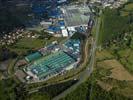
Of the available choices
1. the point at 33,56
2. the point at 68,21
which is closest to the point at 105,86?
the point at 33,56

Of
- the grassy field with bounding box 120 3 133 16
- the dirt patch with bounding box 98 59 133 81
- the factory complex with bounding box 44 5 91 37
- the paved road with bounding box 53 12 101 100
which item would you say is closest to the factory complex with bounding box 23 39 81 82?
the paved road with bounding box 53 12 101 100

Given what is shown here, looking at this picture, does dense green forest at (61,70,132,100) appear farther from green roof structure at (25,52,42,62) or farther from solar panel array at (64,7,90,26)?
solar panel array at (64,7,90,26)

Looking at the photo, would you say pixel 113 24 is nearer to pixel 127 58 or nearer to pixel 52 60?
pixel 127 58

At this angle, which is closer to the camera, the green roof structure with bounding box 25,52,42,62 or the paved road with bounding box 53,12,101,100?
the paved road with bounding box 53,12,101,100

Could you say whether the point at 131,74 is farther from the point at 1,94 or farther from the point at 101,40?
the point at 1,94

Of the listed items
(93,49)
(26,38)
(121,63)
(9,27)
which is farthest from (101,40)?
(9,27)

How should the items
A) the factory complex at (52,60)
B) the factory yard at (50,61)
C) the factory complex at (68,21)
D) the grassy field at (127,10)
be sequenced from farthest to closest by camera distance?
the grassy field at (127,10), the factory complex at (68,21), the factory complex at (52,60), the factory yard at (50,61)

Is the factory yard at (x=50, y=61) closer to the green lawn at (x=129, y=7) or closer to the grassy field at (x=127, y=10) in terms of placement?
the grassy field at (x=127, y=10)

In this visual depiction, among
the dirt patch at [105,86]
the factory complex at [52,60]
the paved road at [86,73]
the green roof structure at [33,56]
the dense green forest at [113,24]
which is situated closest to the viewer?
the paved road at [86,73]

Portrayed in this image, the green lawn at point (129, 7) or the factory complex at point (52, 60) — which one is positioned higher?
the green lawn at point (129, 7)

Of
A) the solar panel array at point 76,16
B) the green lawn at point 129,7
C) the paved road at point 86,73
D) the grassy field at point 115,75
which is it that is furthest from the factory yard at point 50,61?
the green lawn at point 129,7
